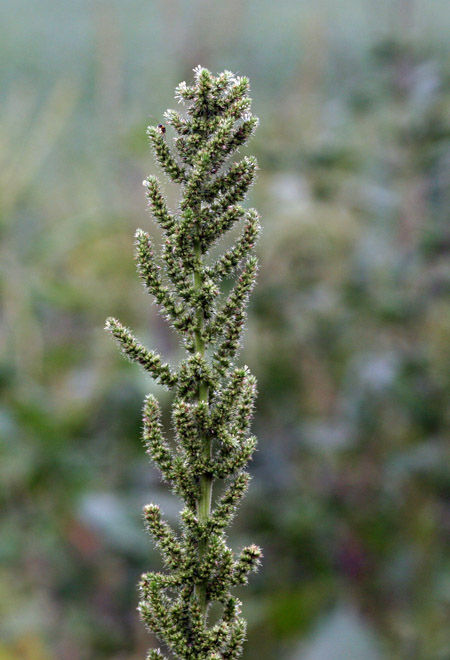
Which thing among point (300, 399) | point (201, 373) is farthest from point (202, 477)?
point (300, 399)

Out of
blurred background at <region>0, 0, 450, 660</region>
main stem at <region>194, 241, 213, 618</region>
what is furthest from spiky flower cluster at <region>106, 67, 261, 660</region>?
blurred background at <region>0, 0, 450, 660</region>

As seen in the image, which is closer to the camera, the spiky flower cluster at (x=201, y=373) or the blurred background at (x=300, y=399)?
the spiky flower cluster at (x=201, y=373)

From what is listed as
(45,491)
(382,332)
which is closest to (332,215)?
(382,332)

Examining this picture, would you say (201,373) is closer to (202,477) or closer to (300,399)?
(202,477)

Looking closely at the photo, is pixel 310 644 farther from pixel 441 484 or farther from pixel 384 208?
pixel 384 208

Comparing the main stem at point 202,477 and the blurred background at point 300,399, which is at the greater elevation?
the blurred background at point 300,399

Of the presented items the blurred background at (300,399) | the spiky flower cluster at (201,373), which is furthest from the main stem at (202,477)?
the blurred background at (300,399)

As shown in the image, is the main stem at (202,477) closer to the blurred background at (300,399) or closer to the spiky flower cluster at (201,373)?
the spiky flower cluster at (201,373)

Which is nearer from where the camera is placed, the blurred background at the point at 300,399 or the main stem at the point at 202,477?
the main stem at the point at 202,477
